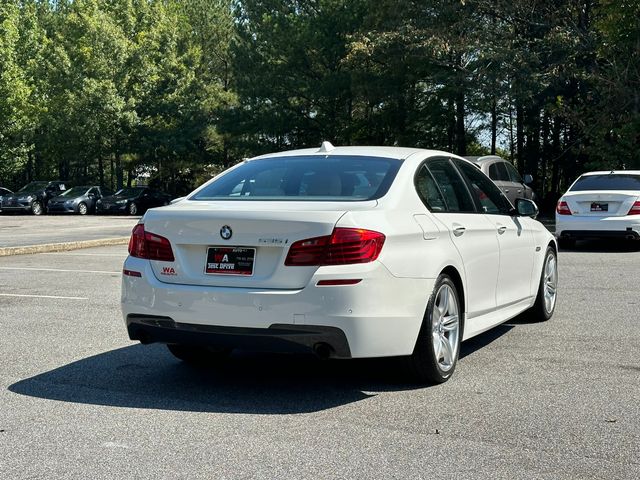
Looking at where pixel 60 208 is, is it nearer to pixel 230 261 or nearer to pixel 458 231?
pixel 458 231

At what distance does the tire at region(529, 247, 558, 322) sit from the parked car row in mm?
35368

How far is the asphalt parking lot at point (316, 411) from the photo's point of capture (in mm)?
4332

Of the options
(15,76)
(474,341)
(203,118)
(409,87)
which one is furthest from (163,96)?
(474,341)

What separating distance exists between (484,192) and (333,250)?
2.43 m

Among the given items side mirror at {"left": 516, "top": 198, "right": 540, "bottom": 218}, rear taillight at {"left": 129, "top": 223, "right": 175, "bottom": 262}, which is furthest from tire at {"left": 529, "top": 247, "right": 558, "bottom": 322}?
rear taillight at {"left": 129, "top": 223, "right": 175, "bottom": 262}

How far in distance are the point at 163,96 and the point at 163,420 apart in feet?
157

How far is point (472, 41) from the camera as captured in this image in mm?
32656

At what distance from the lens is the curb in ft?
54.5

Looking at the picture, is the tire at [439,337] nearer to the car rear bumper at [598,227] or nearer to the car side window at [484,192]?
the car side window at [484,192]

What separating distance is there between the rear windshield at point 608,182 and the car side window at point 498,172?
2703 millimetres

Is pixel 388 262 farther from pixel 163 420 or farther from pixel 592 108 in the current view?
pixel 592 108

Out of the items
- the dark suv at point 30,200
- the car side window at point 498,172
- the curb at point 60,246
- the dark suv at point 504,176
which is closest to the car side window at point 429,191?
the curb at point 60,246

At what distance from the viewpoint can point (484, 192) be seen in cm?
741

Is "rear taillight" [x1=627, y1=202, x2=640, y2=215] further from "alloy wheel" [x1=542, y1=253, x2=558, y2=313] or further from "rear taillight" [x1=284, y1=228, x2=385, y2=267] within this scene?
"rear taillight" [x1=284, y1=228, x2=385, y2=267]
